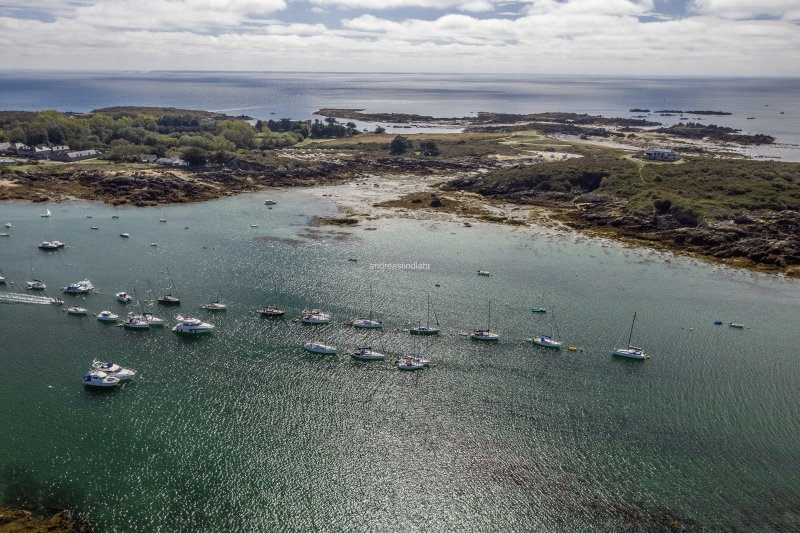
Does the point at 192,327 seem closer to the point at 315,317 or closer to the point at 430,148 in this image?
the point at 315,317

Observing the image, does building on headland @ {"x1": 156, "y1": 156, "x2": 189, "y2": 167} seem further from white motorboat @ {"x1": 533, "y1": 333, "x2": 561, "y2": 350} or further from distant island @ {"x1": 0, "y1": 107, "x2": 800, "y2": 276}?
white motorboat @ {"x1": 533, "y1": 333, "x2": 561, "y2": 350}

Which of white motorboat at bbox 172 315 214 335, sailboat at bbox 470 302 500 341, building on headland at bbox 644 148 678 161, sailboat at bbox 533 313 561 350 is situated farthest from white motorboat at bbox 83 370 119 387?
building on headland at bbox 644 148 678 161

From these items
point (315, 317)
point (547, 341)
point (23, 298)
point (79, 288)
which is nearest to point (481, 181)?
point (547, 341)

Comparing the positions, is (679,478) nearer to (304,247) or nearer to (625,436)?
(625,436)

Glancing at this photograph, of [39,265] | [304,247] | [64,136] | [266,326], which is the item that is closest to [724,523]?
[266,326]

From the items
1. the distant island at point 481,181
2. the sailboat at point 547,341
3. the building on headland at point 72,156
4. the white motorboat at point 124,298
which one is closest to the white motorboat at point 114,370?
the white motorboat at point 124,298

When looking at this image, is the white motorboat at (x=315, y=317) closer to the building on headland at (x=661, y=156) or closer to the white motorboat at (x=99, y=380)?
the white motorboat at (x=99, y=380)
